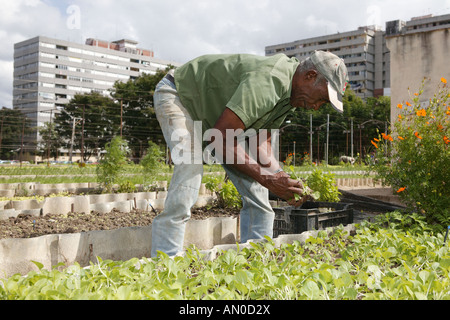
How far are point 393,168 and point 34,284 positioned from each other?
3.76 meters

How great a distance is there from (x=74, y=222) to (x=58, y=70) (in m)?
80.9

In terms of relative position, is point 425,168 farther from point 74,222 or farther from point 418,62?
point 418,62

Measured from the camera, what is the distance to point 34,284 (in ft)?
5.31

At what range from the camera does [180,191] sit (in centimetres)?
271

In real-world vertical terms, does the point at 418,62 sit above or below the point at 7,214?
above

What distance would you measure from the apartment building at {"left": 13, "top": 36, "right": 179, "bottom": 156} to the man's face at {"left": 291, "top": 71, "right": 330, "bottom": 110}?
74330 mm

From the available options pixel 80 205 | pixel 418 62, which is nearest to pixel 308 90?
pixel 80 205

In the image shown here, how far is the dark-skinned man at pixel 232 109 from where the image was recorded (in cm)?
241

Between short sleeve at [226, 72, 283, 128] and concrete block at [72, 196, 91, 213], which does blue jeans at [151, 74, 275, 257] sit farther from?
concrete block at [72, 196, 91, 213]

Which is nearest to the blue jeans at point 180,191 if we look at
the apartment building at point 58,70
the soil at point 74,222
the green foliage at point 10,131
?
the soil at point 74,222

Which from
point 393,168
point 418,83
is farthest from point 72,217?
point 418,83

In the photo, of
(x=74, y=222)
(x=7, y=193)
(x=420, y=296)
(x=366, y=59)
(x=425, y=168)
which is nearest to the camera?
(x=420, y=296)

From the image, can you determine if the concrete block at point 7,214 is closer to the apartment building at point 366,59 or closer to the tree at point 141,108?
the tree at point 141,108
